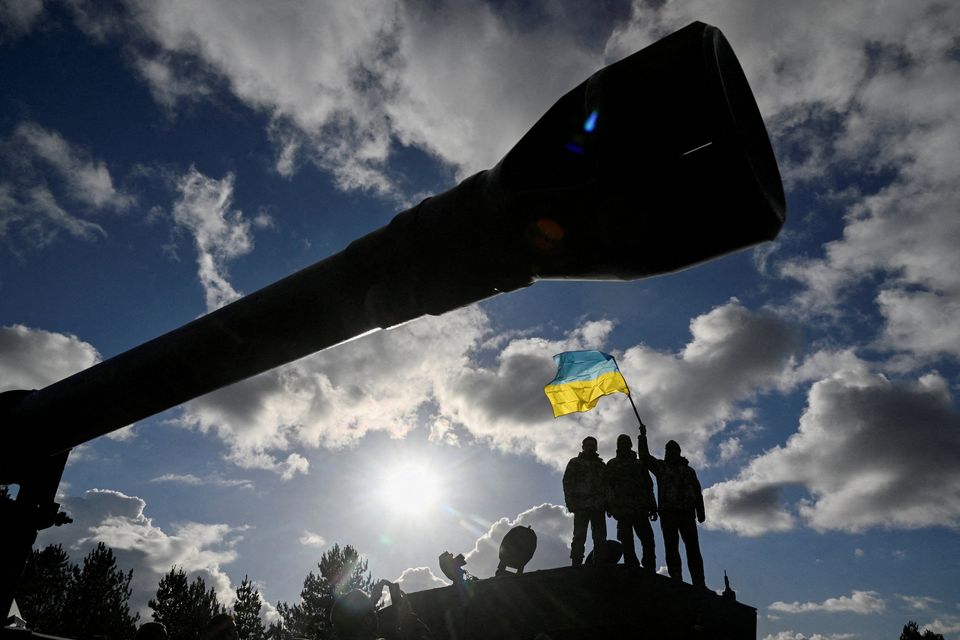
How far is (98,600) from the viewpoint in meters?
42.4

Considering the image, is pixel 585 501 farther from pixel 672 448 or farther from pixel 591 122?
pixel 591 122

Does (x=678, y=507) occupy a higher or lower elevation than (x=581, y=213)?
higher

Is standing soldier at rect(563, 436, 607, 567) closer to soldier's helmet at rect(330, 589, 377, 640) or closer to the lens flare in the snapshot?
soldier's helmet at rect(330, 589, 377, 640)

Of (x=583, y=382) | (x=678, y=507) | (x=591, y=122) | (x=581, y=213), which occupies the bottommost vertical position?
(x=581, y=213)

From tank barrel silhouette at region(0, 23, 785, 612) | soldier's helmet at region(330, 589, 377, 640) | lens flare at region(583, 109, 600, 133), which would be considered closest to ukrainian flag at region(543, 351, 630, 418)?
soldier's helmet at region(330, 589, 377, 640)

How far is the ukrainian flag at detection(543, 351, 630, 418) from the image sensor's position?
9469mm

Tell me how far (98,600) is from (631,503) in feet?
162

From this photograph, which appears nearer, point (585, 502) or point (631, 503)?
point (631, 503)

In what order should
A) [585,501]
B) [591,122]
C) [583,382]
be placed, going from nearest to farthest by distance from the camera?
[591,122], [585,501], [583,382]

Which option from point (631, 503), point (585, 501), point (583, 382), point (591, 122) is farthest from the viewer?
point (583, 382)

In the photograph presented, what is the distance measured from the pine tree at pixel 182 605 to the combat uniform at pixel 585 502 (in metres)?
38.5

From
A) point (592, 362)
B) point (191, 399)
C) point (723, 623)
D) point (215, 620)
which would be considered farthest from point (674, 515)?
point (191, 399)

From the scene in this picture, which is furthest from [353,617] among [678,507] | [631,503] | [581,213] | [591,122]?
[678,507]

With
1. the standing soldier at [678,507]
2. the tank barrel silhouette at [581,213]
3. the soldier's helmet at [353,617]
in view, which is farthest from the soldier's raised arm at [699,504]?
the tank barrel silhouette at [581,213]
